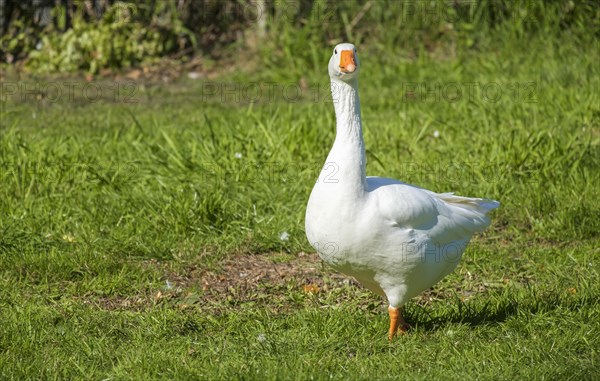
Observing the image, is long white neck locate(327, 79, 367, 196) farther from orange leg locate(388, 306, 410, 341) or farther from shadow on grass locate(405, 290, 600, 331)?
shadow on grass locate(405, 290, 600, 331)

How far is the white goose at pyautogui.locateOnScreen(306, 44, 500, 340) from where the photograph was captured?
3830 mm

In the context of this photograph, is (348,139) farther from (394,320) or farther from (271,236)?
(271,236)

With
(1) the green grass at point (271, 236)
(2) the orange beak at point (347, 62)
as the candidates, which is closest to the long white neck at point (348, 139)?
(2) the orange beak at point (347, 62)

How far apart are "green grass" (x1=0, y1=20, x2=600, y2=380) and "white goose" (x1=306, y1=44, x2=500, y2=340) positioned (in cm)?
33

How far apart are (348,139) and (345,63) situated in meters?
0.34

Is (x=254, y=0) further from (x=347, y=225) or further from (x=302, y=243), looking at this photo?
(x=347, y=225)

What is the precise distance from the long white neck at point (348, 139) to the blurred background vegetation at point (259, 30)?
5.10 meters

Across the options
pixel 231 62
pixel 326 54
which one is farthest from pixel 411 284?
pixel 231 62

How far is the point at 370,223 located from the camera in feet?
12.5

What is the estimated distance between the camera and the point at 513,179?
6.11m

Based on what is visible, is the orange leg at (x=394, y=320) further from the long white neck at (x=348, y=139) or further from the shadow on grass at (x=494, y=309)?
the long white neck at (x=348, y=139)

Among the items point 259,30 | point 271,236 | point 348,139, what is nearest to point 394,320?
point 348,139

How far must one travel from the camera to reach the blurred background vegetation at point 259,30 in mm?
9227

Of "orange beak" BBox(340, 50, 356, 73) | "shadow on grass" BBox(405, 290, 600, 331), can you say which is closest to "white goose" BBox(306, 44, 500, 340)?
"orange beak" BBox(340, 50, 356, 73)
